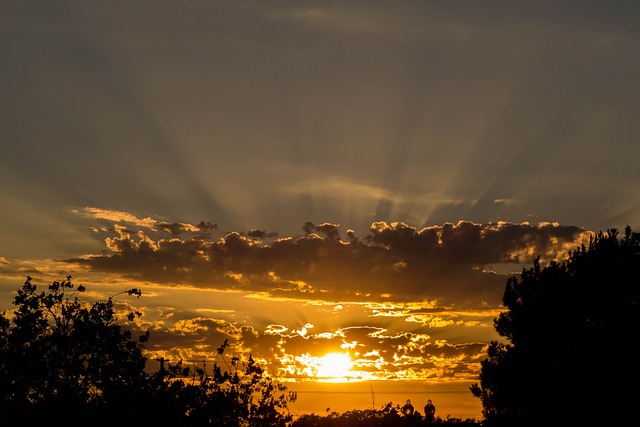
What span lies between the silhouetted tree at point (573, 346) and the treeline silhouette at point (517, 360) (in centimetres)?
7

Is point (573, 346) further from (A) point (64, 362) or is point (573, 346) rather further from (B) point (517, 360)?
(A) point (64, 362)

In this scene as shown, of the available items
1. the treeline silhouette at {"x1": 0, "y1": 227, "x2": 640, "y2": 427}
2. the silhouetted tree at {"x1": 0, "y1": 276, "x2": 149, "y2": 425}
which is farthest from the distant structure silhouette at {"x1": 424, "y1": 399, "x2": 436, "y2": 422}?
the silhouetted tree at {"x1": 0, "y1": 276, "x2": 149, "y2": 425}

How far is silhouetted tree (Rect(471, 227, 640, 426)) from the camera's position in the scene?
160ft

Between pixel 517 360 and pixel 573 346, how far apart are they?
4.28 metres

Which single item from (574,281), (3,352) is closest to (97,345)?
(3,352)

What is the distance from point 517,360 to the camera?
53.5m

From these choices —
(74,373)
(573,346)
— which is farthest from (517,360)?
(74,373)

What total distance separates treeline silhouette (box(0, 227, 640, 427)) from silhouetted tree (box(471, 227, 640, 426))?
0.07 metres

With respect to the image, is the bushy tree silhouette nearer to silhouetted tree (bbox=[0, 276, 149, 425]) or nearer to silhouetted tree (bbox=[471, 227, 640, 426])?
silhouetted tree (bbox=[0, 276, 149, 425])

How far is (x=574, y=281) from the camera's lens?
5297 cm

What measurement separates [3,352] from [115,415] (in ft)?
26.7

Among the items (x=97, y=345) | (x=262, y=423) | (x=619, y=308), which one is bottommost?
(x=262, y=423)

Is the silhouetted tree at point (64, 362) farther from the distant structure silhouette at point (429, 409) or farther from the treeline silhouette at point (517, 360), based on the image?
the distant structure silhouette at point (429, 409)

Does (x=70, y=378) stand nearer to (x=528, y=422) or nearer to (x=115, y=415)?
(x=115, y=415)
